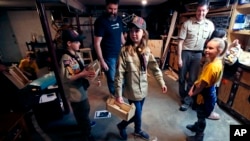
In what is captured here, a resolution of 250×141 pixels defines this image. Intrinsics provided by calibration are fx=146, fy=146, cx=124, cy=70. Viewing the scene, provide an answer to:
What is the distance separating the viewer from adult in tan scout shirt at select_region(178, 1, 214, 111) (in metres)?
2.02

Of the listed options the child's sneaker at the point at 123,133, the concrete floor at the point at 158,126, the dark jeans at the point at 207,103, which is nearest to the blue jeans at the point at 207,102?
the dark jeans at the point at 207,103

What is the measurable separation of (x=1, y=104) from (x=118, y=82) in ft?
3.93

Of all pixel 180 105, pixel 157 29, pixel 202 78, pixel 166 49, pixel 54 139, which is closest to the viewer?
pixel 202 78

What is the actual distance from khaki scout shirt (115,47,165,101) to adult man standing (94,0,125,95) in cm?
63

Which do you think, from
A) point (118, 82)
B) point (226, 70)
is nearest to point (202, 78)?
point (118, 82)

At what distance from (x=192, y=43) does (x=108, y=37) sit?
3.97ft

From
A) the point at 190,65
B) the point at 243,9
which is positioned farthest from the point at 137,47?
the point at 243,9

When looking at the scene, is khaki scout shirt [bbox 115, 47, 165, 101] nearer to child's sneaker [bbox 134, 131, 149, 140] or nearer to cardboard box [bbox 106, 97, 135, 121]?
cardboard box [bbox 106, 97, 135, 121]

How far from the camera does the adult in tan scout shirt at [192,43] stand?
2.02 m

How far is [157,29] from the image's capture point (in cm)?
488

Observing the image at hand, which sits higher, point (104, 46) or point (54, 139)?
point (104, 46)

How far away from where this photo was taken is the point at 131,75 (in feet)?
4.47

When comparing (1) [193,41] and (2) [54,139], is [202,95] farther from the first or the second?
(2) [54,139]

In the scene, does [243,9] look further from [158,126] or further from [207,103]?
[158,126]
